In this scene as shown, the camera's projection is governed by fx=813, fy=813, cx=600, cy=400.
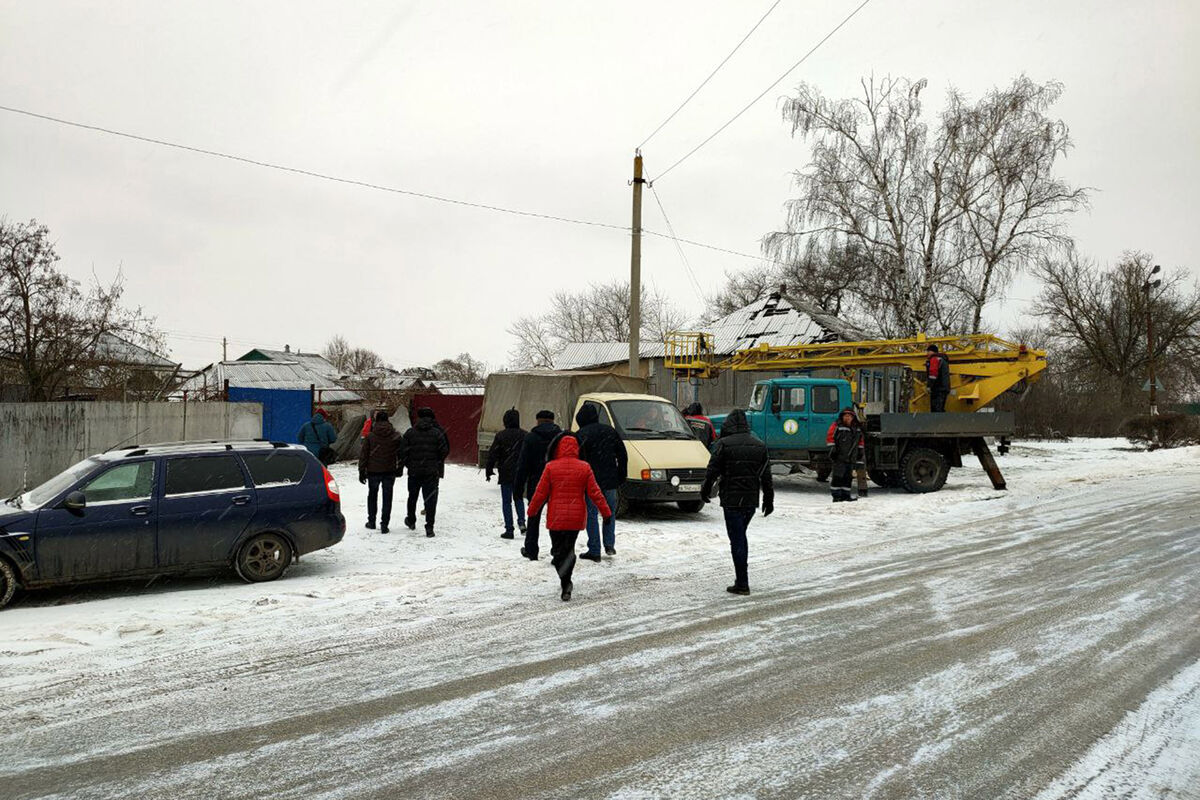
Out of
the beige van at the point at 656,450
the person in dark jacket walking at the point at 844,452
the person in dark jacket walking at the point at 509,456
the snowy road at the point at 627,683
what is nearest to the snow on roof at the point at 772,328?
the person in dark jacket walking at the point at 844,452

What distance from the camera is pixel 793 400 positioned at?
17.1 meters

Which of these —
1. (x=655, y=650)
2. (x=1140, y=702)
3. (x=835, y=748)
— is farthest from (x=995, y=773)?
(x=655, y=650)

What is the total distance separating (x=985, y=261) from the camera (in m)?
30.2

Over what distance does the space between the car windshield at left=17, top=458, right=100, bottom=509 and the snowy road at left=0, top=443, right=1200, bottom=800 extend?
0.94 meters

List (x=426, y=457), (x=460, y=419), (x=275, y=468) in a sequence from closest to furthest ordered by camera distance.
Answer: (x=275, y=468) → (x=426, y=457) → (x=460, y=419)

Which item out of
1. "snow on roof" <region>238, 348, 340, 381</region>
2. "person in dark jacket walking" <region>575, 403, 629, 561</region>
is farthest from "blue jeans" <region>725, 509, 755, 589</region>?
"snow on roof" <region>238, 348, 340, 381</region>

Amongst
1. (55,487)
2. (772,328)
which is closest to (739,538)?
(55,487)

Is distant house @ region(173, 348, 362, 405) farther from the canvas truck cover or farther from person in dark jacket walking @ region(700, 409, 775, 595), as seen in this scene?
person in dark jacket walking @ region(700, 409, 775, 595)

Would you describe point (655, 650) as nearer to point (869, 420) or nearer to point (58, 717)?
point (58, 717)

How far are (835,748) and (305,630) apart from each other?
4.26 m

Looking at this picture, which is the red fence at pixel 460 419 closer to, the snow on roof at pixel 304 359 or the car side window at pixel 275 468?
the car side window at pixel 275 468

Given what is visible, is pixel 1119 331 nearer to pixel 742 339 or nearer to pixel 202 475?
pixel 742 339

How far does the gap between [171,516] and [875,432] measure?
13.6 m

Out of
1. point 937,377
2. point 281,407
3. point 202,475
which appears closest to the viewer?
point 202,475
